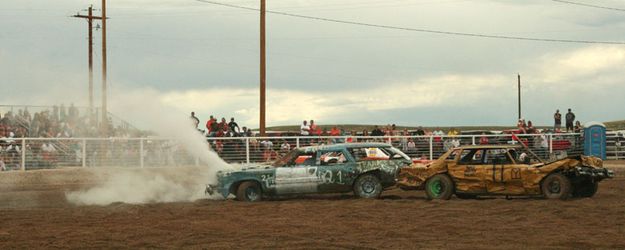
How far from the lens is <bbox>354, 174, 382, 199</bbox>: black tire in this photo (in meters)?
18.9

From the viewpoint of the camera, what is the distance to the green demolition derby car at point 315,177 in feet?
Result: 62.0

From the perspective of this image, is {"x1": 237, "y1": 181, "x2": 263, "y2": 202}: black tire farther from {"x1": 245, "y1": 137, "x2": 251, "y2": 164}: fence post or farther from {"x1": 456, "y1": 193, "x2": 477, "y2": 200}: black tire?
{"x1": 245, "y1": 137, "x2": 251, "y2": 164}: fence post

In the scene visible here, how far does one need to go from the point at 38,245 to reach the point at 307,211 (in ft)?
18.2

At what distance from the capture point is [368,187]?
19.0 meters

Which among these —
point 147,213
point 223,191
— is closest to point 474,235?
point 147,213

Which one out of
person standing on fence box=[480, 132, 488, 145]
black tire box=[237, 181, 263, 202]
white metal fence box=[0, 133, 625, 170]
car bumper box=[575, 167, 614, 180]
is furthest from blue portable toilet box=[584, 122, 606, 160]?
black tire box=[237, 181, 263, 202]

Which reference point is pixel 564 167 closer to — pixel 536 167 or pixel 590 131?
pixel 536 167

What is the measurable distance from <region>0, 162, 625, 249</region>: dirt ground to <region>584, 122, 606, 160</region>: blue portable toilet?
15.3 metres

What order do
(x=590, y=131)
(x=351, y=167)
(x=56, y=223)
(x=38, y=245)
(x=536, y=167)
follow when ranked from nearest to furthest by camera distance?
(x=38, y=245), (x=56, y=223), (x=536, y=167), (x=351, y=167), (x=590, y=131)

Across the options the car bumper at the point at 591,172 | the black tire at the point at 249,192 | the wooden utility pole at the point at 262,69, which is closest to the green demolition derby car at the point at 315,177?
the black tire at the point at 249,192

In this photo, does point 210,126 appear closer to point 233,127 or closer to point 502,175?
point 233,127

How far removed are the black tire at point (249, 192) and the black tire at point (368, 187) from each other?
203 cm

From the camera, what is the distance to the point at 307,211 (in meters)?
16.2

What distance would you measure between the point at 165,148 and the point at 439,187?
506 inches
